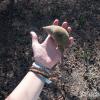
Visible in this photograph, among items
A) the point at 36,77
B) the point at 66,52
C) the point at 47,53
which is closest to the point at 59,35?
the point at 47,53

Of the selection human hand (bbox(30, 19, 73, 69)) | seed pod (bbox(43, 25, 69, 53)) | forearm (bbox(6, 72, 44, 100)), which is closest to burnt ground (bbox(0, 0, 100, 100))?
seed pod (bbox(43, 25, 69, 53))

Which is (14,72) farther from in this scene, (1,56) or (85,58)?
(85,58)

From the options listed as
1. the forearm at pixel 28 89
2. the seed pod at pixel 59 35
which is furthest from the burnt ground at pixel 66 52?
the forearm at pixel 28 89

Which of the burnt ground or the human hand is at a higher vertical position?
the human hand

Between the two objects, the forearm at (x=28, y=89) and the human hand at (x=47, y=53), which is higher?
the human hand at (x=47, y=53)

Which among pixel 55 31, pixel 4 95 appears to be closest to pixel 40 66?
pixel 55 31

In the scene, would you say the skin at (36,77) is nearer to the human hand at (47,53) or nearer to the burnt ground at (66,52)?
the human hand at (47,53)

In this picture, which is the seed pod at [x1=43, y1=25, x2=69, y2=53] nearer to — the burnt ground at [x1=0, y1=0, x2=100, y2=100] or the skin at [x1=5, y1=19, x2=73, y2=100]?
the skin at [x1=5, y1=19, x2=73, y2=100]

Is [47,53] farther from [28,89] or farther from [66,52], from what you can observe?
[66,52]
